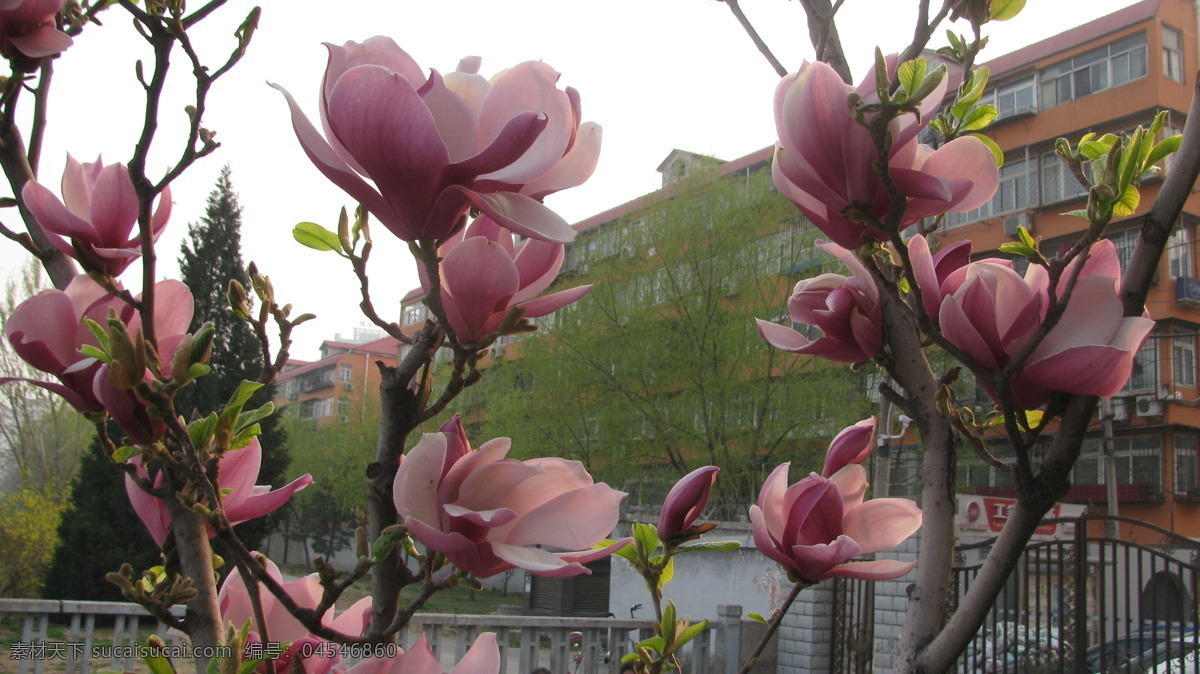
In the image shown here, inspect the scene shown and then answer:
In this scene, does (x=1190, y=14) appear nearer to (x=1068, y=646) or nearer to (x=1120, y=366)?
(x=1068, y=646)

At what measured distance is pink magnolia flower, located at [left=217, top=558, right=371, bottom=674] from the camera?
21.9 inches

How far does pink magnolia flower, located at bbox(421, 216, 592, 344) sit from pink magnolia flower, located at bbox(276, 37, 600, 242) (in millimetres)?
21

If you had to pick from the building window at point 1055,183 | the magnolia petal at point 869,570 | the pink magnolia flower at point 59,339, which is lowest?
the magnolia petal at point 869,570

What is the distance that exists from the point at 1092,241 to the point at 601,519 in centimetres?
34

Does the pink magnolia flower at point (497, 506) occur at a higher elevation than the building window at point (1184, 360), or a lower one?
lower

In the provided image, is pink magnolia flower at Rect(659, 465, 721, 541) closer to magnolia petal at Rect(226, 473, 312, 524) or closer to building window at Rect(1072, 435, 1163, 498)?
magnolia petal at Rect(226, 473, 312, 524)

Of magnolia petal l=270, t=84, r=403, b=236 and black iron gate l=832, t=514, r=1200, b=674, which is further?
black iron gate l=832, t=514, r=1200, b=674

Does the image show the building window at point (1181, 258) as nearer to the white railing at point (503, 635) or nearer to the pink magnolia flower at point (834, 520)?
the white railing at point (503, 635)

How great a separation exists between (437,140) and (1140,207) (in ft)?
50.9

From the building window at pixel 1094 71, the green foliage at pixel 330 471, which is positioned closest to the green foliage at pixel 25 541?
the green foliage at pixel 330 471

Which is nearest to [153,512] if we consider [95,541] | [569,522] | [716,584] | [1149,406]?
[569,522]

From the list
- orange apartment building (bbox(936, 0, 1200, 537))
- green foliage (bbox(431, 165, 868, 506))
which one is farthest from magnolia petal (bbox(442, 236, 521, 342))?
orange apartment building (bbox(936, 0, 1200, 537))

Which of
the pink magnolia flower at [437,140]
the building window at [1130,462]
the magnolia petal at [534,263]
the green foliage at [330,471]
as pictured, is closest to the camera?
the pink magnolia flower at [437,140]

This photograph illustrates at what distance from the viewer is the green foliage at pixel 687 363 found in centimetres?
1332
